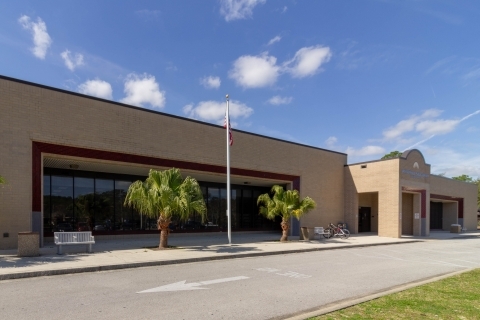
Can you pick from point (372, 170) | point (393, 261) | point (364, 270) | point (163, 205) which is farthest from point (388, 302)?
point (372, 170)

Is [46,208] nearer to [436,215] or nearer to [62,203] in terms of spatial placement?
[62,203]

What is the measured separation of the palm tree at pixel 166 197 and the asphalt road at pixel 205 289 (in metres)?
3.13

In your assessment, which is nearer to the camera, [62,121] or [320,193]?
[62,121]

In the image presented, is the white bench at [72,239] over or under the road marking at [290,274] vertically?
over

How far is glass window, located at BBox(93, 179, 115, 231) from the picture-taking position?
67.1ft

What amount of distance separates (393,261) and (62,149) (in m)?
15.0

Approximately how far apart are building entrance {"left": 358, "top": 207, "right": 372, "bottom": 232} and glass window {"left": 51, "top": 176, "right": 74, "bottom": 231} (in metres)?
24.4

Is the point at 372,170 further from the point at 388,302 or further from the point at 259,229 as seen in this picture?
the point at 388,302

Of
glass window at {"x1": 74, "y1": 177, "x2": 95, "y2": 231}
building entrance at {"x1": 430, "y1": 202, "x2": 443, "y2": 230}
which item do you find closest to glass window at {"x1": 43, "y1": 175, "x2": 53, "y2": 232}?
glass window at {"x1": 74, "y1": 177, "x2": 95, "y2": 231}

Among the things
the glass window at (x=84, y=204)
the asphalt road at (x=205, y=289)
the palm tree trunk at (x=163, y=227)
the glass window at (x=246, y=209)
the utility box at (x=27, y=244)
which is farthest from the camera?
the glass window at (x=246, y=209)

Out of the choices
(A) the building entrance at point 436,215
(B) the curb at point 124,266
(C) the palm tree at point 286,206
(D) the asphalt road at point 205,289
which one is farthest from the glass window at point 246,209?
(A) the building entrance at point 436,215

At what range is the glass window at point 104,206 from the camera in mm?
20438

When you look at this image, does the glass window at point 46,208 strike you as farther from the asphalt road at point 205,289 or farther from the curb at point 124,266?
the asphalt road at point 205,289

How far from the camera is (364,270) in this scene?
1209 centimetres
